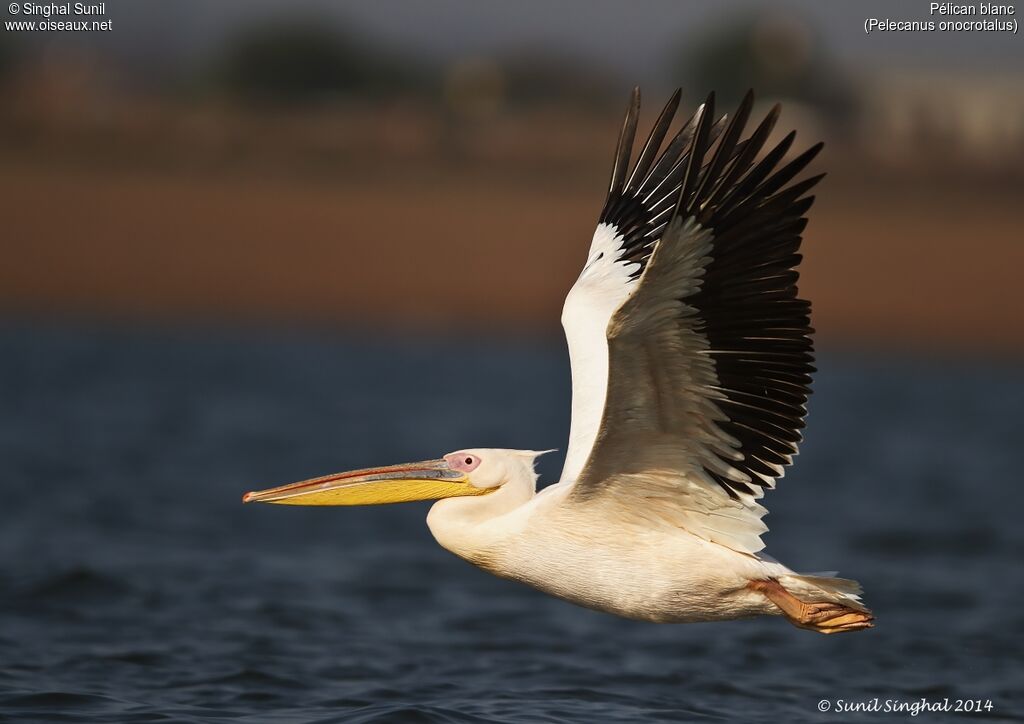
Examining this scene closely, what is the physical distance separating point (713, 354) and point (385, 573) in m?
4.82

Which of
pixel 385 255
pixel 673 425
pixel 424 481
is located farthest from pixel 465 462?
pixel 385 255

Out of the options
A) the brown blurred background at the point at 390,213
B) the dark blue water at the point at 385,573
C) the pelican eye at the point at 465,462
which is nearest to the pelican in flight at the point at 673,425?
the pelican eye at the point at 465,462

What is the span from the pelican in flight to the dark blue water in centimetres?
84

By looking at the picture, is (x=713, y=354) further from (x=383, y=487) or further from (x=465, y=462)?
(x=383, y=487)

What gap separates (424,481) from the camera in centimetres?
627

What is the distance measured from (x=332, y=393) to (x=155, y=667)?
11.3 meters

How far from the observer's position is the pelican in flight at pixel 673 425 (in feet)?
16.8

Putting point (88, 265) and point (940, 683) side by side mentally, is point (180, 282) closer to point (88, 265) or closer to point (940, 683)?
point (88, 265)

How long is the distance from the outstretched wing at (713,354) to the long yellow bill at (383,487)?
68 cm

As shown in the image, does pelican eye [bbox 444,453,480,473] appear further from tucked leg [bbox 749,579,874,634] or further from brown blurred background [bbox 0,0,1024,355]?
brown blurred background [bbox 0,0,1024,355]

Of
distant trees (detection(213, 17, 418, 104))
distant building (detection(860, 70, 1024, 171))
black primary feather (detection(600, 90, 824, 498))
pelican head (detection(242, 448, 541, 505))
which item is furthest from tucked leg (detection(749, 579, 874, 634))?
distant trees (detection(213, 17, 418, 104))

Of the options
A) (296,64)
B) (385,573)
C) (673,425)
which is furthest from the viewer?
(296,64)

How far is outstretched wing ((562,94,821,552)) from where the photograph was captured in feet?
16.5

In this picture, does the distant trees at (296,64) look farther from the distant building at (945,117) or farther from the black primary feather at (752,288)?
the black primary feather at (752,288)
